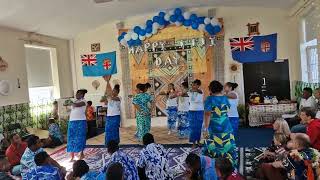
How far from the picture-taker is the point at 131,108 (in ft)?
30.3

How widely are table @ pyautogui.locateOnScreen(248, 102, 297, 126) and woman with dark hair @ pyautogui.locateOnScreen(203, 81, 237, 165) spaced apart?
390 centimetres

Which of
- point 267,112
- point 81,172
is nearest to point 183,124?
point 267,112

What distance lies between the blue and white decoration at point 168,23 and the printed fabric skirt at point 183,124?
2.54 meters

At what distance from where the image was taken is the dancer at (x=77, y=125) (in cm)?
532

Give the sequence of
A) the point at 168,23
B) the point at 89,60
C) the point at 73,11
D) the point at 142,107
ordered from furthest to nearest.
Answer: the point at 89,60 → the point at 168,23 → the point at 73,11 → the point at 142,107

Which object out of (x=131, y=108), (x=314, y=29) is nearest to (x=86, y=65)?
(x=131, y=108)

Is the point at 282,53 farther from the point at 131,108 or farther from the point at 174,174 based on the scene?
the point at 174,174

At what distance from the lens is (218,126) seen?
4016 millimetres

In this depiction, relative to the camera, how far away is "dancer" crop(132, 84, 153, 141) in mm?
6023

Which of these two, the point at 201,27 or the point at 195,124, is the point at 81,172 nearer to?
the point at 195,124

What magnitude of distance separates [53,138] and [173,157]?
9.79 feet

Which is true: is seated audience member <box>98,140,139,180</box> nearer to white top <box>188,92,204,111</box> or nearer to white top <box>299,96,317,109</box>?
white top <box>188,92,204,111</box>

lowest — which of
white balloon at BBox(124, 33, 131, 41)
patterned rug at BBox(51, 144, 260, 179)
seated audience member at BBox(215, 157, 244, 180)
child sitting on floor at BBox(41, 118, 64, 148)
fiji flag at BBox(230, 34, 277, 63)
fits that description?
patterned rug at BBox(51, 144, 260, 179)

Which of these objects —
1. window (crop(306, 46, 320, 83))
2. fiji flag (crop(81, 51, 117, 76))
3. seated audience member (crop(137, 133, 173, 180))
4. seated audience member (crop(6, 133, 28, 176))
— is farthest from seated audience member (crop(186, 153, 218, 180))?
fiji flag (crop(81, 51, 117, 76))
